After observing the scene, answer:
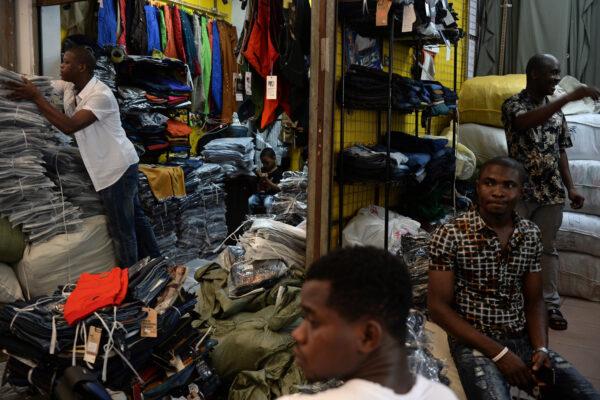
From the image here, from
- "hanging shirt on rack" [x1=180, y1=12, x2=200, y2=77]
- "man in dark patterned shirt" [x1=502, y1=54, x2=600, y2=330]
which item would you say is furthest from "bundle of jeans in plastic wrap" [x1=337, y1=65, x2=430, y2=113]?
"hanging shirt on rack" [x1=180, y1=12, x2=200, y2=77]

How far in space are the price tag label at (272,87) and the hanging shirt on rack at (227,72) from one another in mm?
3219

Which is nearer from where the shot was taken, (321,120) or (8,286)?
(321,120)

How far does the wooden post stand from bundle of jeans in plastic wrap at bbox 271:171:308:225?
713mm

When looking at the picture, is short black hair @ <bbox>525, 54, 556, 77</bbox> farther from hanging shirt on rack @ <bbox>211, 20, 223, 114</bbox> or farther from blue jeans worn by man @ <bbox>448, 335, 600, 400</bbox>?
hanging shirt on rack @ <bbox>211, 20, 223, 114</bbox>

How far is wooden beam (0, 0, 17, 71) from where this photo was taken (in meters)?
4.11

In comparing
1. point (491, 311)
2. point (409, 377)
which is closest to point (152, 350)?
point (491, 311)

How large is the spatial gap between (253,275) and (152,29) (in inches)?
129

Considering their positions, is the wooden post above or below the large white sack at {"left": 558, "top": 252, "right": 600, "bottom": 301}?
above

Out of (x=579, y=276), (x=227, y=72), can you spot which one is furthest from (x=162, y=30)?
(x=579, y=276)

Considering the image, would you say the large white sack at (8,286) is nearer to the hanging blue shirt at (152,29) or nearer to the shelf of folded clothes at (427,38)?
the hanging blue shirt at (152,29)

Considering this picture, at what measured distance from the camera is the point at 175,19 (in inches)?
236

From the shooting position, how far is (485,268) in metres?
2.11

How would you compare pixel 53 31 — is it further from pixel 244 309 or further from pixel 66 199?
pixel 244 309

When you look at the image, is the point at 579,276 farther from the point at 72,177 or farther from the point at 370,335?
the point at 370,335
